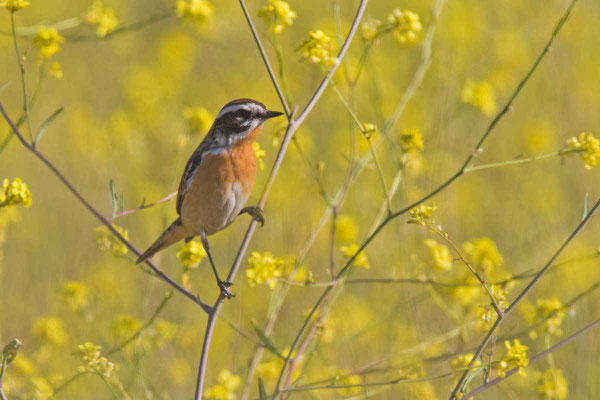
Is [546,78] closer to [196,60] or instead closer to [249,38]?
[249,38]

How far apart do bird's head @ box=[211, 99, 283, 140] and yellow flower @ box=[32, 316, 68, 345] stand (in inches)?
84.8

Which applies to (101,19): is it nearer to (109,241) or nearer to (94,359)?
(109,241)

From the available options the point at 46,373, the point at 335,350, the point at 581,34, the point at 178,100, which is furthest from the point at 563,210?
the point at 46,373

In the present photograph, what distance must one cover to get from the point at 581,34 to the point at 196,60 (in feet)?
17.2

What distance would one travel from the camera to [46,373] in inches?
236

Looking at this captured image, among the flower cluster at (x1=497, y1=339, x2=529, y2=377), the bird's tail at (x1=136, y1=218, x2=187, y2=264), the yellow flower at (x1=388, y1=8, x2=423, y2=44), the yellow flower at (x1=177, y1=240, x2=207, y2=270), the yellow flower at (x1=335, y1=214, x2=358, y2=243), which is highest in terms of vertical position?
the yellow flower at (x1=335, y1=214, x2=358, y2=243)

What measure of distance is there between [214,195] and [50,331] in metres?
1.92

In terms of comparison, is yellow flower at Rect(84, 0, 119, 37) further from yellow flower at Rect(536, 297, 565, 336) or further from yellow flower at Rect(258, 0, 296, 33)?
yellow flower at Rect(536, 297, 565, 336)

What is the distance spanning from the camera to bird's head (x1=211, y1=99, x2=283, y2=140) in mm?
4520

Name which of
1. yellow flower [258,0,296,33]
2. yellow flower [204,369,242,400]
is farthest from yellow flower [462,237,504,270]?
yellow flower [258,0,296,33]

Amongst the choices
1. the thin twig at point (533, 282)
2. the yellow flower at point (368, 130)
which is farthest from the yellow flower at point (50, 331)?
the thin twig at point (533, 282)

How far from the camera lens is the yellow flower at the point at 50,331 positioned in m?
5.64

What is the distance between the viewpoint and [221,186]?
15.2ft

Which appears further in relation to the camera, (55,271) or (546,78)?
(546,78)
